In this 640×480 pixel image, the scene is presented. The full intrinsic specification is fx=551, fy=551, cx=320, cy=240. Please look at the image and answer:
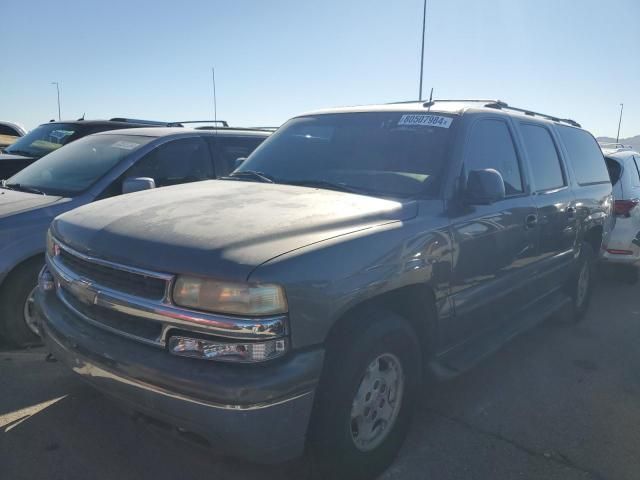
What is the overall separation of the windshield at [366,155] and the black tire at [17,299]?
5.54 feet

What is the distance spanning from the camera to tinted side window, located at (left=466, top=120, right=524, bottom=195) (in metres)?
3.56

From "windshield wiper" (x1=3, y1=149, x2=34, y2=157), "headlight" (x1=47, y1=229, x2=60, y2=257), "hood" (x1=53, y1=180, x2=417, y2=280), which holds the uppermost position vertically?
"hood" (x1=53, y1=180, x2=417, y2=280)

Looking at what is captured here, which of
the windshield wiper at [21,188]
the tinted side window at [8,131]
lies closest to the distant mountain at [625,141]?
the windshield wiper at [21,188]

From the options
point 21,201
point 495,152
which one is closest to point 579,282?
point 495,152

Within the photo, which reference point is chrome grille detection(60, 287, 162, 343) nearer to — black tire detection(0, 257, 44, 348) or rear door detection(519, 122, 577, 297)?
black tire detection(0, 257, 44, 348)

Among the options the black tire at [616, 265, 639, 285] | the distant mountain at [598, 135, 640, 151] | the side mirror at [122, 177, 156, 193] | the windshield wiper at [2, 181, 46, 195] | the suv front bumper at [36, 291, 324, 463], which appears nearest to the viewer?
the suv front bumper at [36, 291, 324, 463]

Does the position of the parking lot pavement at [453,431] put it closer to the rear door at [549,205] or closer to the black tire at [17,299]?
the black tire at [17,299]

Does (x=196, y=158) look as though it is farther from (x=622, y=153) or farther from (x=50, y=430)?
(x=622, y=153)

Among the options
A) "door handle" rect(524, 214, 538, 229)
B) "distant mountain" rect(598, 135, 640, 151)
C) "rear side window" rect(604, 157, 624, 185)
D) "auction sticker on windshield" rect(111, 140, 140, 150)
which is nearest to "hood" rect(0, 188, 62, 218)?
"auction sticker on windshield" rect(111, 140, 140, 150)

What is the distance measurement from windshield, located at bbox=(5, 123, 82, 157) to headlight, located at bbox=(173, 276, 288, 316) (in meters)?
5.67

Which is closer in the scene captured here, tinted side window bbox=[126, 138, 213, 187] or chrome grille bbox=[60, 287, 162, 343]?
chrome grille bbox=[60, 287, 162, 343]

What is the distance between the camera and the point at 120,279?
247 centimetres

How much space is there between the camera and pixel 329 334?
2.41m

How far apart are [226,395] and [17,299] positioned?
266 cm
